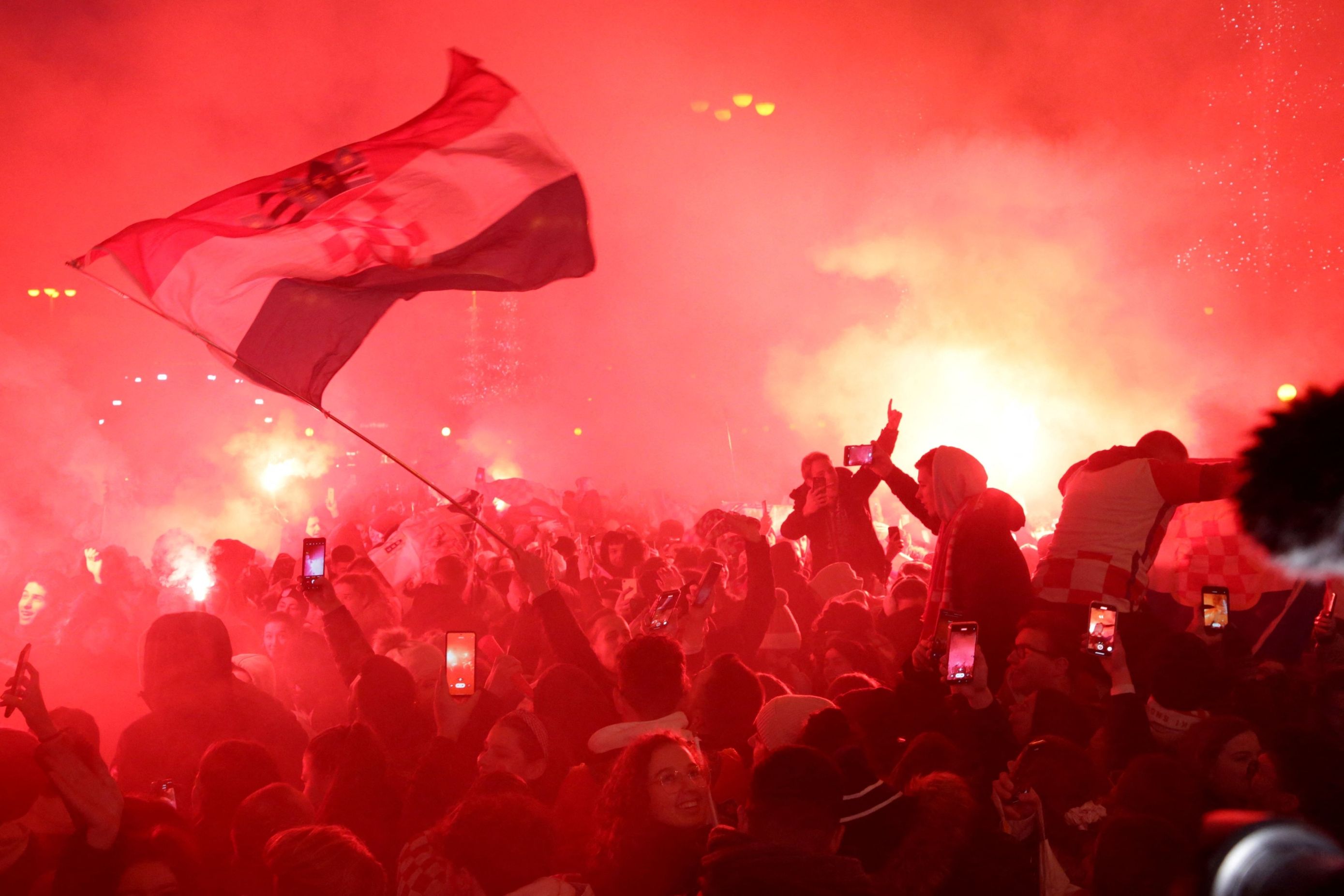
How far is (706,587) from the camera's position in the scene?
16.0ft

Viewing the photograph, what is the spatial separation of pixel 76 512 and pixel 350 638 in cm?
1815

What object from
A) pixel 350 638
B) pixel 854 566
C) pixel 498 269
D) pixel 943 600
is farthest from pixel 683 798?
pixel 854 566

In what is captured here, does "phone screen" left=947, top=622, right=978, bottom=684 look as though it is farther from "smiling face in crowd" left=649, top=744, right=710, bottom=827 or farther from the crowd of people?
"smiling face in crowd" left=649, top=744, right=710, bottom=827

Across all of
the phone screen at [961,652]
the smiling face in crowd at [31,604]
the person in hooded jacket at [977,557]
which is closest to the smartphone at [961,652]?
the phone screen at [961,652]

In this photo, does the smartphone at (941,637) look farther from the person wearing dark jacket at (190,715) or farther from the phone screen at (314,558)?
the phone screen at (314,558)

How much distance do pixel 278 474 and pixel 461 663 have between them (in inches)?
974

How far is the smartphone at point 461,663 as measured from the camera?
396 cm

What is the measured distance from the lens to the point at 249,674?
16.5 ft

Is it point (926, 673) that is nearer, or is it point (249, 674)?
point (926, 673)

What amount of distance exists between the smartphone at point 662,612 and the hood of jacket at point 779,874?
2385 mm

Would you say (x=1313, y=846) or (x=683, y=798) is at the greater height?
(x=1313, y=846)

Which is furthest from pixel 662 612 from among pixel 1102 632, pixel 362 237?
pixel 362 237

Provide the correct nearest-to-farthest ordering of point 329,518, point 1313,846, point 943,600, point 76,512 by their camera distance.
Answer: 1. point 1313,846
2. point 943,600
3. point 329,518
4. point 76,512

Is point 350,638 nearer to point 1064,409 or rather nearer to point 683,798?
point 683,798
